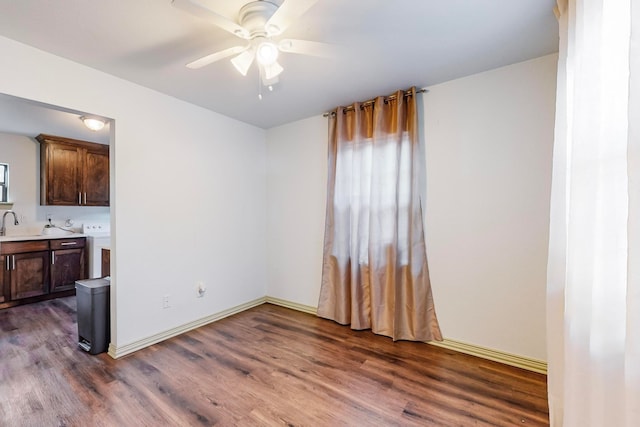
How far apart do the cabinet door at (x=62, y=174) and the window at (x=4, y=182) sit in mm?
354

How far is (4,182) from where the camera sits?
373 cm

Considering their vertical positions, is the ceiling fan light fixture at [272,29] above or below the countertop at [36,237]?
above

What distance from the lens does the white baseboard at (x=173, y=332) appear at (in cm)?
226

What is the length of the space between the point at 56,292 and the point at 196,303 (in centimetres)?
250

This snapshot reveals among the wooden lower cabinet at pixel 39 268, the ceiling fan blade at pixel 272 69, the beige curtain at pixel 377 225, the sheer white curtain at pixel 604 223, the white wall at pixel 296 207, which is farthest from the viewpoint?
the wooden lower cabinet at pixel 39 268

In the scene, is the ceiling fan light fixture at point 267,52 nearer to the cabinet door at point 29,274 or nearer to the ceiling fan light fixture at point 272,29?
the ceiling fan light fixture at point 272,29

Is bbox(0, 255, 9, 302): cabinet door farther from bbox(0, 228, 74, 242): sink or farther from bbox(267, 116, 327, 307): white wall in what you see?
bbox(267, 116, 327, 307): white wall

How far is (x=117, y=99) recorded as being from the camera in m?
2.29

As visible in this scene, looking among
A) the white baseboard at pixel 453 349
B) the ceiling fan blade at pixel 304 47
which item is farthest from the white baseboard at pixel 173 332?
the ceiling fan blade at pixel 304 47

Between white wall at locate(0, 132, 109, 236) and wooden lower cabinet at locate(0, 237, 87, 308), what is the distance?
61 cm

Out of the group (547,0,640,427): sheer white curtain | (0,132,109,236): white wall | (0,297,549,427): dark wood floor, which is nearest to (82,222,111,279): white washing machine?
(0,132,109,236): white wall

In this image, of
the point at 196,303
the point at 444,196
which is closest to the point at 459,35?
the point at 444,196

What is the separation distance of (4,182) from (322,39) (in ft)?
15.9

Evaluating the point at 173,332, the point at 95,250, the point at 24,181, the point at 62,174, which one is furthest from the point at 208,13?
the point at 24,181
